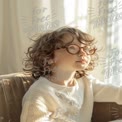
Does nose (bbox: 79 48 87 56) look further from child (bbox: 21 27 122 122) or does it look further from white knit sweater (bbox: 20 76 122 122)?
white knit sweater (bbox: 20 76 122 122)

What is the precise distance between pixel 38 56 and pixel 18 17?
1.37 ft

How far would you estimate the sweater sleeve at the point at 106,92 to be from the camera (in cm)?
132

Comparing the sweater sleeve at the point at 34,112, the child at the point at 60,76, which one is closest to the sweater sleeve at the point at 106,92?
the child at the point at 60,76

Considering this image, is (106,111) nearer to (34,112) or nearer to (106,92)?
(106,92)

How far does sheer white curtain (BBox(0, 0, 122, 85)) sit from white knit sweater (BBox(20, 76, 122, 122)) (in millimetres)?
270

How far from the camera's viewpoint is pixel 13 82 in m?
1.30

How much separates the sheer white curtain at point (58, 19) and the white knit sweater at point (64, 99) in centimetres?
27

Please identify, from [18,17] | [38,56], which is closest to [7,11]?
[18,17]

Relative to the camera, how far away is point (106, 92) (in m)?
1.34

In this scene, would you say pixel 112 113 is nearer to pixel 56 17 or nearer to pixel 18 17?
pixel 56 17

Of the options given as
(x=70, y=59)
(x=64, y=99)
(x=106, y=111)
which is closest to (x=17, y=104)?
(x=64, y=99)

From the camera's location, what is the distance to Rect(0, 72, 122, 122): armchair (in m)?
1.25

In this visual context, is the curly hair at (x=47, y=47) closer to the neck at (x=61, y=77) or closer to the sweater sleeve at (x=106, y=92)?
the neck at (x=61, y=77)

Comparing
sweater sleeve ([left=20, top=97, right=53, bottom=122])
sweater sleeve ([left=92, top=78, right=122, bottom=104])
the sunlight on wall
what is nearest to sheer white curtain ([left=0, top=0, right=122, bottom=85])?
the sunlight on wall
